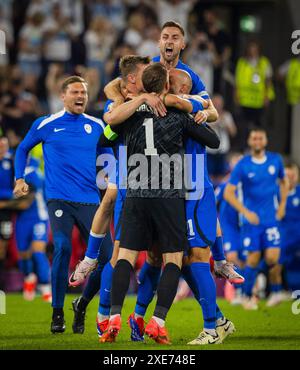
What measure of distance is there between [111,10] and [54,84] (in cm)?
240

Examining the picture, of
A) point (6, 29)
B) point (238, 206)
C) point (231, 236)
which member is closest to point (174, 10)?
point (6, 29)

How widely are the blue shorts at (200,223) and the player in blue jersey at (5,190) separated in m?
6.62

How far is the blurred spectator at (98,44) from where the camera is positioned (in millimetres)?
18562

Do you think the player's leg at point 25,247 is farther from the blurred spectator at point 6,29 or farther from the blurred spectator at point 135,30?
the blurred spectator at point 135,30

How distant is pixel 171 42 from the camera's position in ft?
29.5

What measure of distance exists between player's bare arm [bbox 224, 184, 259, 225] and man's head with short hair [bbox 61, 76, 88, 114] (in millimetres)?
3585

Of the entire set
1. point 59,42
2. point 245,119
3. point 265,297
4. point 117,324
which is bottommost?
point 265,297

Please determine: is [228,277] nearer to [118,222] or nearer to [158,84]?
[118,222]

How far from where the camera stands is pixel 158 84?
8.27m

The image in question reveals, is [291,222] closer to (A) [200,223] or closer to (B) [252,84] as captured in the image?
(B) [252,84]

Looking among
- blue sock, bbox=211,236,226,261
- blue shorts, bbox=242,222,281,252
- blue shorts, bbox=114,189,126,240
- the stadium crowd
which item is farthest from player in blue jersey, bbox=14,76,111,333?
the stadium crowd

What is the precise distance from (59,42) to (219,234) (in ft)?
33.8

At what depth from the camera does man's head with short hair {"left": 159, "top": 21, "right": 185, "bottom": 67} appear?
8.98 metres
